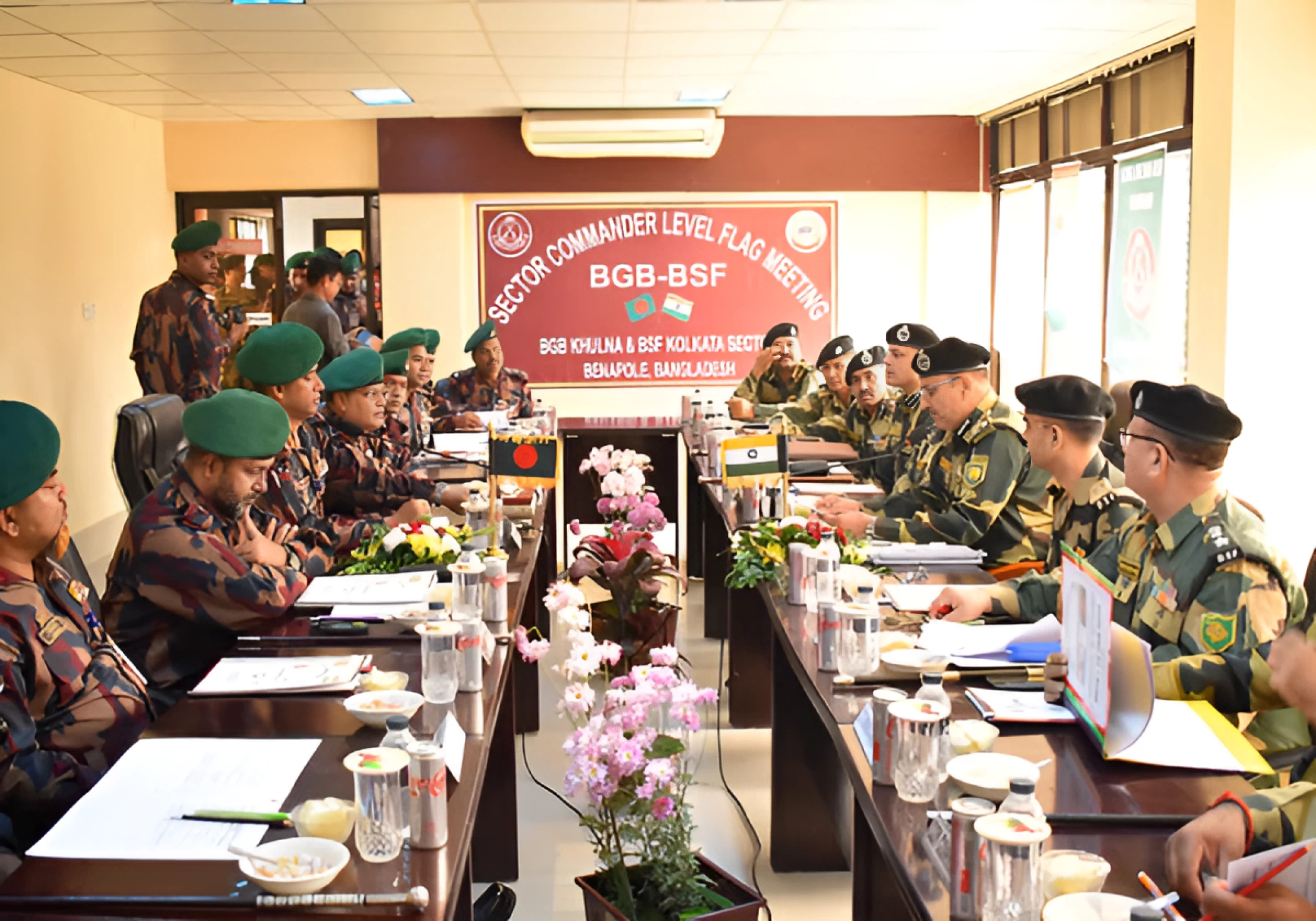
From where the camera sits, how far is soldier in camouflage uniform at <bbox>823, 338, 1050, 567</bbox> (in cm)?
389

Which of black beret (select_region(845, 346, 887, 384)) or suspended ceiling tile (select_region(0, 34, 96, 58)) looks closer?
black beret (select_region(845, 346, 887, 384))

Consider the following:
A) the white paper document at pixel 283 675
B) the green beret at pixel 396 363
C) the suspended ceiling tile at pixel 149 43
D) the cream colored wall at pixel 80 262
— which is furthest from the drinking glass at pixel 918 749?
the cream colored wall at pixel 80 262

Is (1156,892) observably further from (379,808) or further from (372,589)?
(372,589)

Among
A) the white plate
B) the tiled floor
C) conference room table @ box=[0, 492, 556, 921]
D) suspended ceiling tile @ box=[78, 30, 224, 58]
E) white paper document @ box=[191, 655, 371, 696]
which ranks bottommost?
the tiled floor

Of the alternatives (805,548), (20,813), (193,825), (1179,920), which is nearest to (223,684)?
(20,813)

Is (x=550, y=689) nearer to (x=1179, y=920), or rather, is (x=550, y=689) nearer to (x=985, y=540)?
(x=985, y=540)

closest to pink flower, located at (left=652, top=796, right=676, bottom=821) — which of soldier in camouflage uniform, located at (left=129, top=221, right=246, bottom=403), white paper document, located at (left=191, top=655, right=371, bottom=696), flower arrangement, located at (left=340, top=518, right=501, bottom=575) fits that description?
white paper document, located at (left=191, top=655, right=371, bottom=696)

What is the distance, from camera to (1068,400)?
124 inches

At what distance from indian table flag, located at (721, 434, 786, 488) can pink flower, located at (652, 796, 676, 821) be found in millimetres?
1816

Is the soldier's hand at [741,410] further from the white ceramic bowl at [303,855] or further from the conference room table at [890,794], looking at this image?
the white ceramic bowl at [303,855]

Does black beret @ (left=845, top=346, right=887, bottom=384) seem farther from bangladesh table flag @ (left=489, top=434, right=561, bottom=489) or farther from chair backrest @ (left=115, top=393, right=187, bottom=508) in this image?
chair backrest @ (left=115, top=393, right=187, bottom=508)

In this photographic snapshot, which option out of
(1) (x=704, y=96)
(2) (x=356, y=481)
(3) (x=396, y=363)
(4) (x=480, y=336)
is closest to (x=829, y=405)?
(4) (x=480, y=336)

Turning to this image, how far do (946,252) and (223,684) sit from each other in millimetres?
8225

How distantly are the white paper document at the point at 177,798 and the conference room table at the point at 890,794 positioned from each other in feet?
2.86
